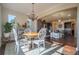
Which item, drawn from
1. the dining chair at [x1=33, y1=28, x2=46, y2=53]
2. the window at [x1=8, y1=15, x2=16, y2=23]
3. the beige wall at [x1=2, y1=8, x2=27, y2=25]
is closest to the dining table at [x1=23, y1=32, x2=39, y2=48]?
the dining chair at [x1=33, y1=28, x2=46, y2=53]

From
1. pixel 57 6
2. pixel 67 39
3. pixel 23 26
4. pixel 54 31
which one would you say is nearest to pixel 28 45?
pixel 23 26

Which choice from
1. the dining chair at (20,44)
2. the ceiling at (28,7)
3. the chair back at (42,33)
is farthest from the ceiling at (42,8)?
the dining chair at (20,44)

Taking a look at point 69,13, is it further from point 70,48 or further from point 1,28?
point 1,28

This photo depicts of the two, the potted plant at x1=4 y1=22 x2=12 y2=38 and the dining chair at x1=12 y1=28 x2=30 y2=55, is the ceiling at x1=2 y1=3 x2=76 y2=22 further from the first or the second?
the dining chair at x1=12 y1=28 x2=30 y2=55

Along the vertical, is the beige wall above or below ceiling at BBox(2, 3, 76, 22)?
below

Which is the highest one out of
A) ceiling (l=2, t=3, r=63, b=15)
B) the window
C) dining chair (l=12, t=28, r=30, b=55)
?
ceiling (l=2, t=3, r=63, b=15)

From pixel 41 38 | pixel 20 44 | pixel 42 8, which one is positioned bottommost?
pixel 20 44

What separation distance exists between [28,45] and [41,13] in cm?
107

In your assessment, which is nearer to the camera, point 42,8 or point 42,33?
point 42,8

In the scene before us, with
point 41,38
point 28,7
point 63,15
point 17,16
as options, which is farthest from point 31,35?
point 63,15

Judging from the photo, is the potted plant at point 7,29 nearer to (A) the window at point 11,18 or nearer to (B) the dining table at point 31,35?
(A) the window at point 11,18

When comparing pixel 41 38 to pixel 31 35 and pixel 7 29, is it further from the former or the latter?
pixel 7 29

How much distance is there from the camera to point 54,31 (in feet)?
13.1
